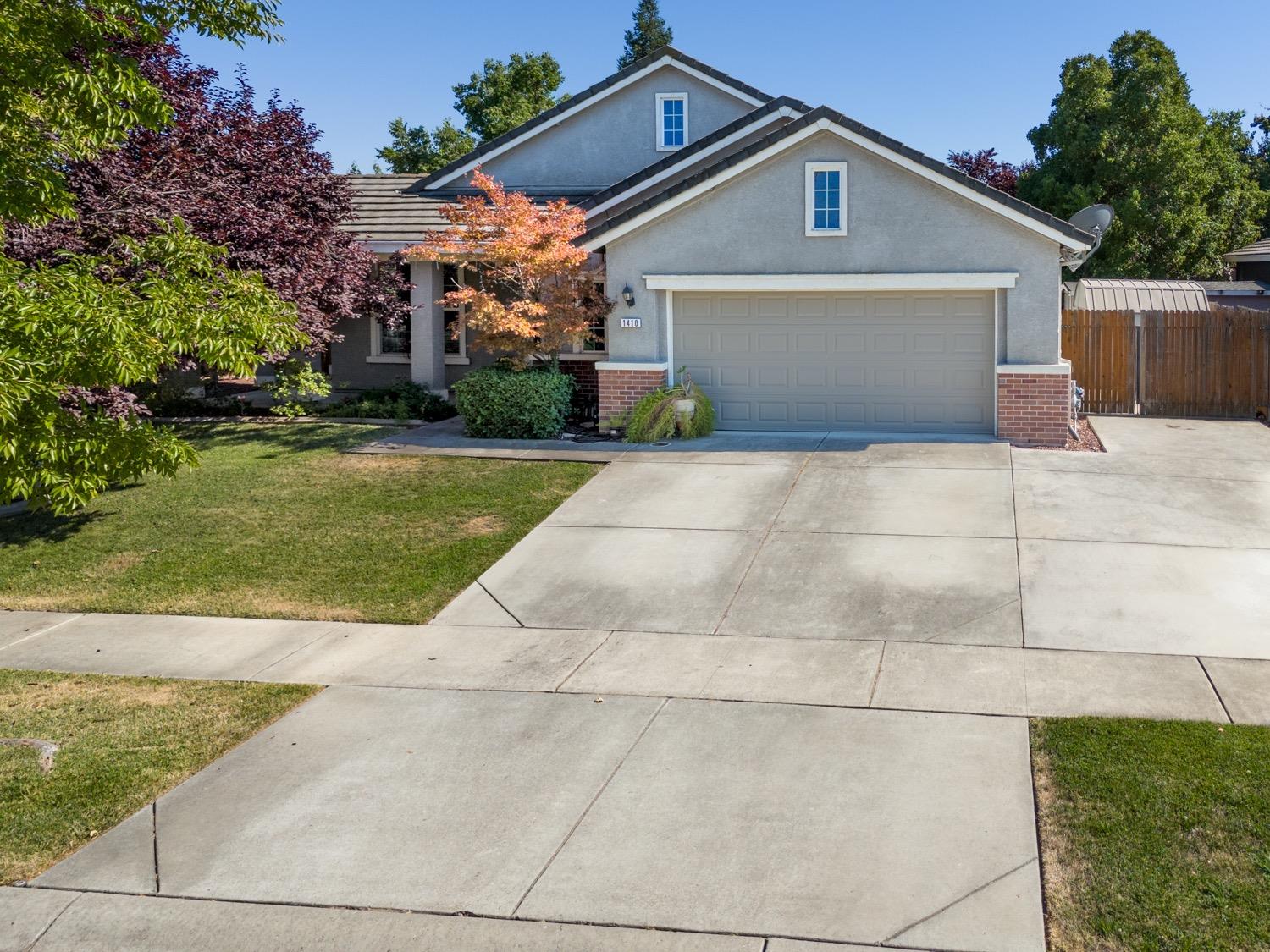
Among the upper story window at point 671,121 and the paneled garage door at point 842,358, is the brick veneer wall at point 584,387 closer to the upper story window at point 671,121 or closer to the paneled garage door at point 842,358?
the paneled garage door at point 842,358

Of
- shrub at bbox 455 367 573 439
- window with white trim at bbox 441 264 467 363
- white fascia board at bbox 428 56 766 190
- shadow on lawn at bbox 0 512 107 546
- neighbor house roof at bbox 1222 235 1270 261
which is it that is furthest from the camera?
neighbor house roof at bbox 1222 235 1270 261

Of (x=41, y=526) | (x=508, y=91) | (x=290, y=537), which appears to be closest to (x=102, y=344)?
(x=290, y=537)

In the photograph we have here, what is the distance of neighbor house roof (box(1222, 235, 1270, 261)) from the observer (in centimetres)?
3116

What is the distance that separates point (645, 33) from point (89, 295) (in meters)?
55.3

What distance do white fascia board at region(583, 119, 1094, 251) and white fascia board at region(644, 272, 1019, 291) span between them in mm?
719

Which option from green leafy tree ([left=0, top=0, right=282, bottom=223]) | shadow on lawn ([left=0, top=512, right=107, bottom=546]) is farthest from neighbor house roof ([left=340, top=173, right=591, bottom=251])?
green leafy tree ([left=0, top=0, right=282, bottom=223])

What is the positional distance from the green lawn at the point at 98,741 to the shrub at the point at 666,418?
9.34 metres

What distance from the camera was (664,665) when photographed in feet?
30.1

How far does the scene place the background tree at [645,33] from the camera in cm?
5916

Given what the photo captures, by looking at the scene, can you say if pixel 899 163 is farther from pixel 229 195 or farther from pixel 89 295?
pixel 89 295

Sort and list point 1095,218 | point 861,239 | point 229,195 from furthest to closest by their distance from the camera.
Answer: point 1095,218, point 861,239, point 229,195

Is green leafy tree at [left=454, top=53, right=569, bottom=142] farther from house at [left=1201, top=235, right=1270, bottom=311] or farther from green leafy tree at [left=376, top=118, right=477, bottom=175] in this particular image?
house at [left=1201, top=235, right=1270, bottom=311]

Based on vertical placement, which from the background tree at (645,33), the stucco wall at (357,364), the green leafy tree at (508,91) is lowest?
the stucco wall at (357,364)

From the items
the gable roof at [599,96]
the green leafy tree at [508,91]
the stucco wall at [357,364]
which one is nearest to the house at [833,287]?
the gable roof at [599,96]
